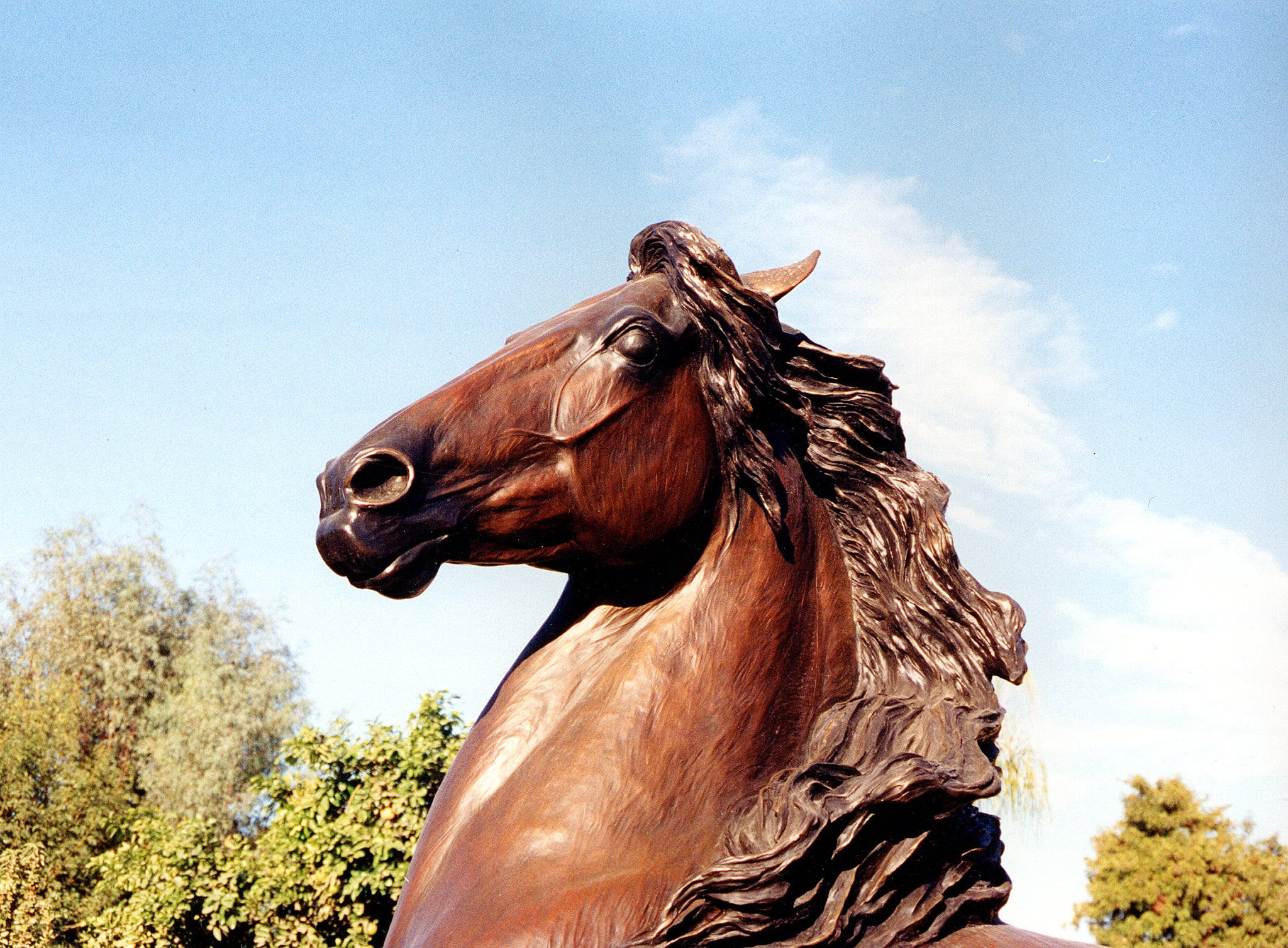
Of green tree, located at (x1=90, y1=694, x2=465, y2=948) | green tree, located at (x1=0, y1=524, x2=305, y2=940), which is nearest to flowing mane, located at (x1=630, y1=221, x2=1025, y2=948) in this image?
green tree, located at (x1=90, y1=694, x2=465, y2=948)

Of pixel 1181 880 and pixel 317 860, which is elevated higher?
pixel 1181 880

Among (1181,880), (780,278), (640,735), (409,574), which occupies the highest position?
(1181,880)

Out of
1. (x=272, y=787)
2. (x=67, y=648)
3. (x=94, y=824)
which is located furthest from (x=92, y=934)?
(x=67, y=648)

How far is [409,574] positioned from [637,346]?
0.52m

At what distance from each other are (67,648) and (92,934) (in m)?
9.51

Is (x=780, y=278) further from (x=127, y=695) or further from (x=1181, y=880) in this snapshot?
(x=127, y=695)

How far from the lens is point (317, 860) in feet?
28.9

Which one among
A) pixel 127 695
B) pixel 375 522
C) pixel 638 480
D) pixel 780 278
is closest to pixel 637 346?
pixel 638 480

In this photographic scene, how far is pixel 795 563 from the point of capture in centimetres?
201

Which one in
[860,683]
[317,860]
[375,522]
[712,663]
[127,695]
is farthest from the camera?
[127,695]

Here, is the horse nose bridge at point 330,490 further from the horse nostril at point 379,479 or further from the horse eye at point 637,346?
the horse eye at point 637,346

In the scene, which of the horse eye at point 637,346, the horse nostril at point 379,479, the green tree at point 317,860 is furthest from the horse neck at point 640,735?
the green tree at point 317,860

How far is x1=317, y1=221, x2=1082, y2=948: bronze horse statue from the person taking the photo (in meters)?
1.72

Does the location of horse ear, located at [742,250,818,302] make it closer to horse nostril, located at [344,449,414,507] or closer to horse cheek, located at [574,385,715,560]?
horse cheek, located at [574,385,715,560]
